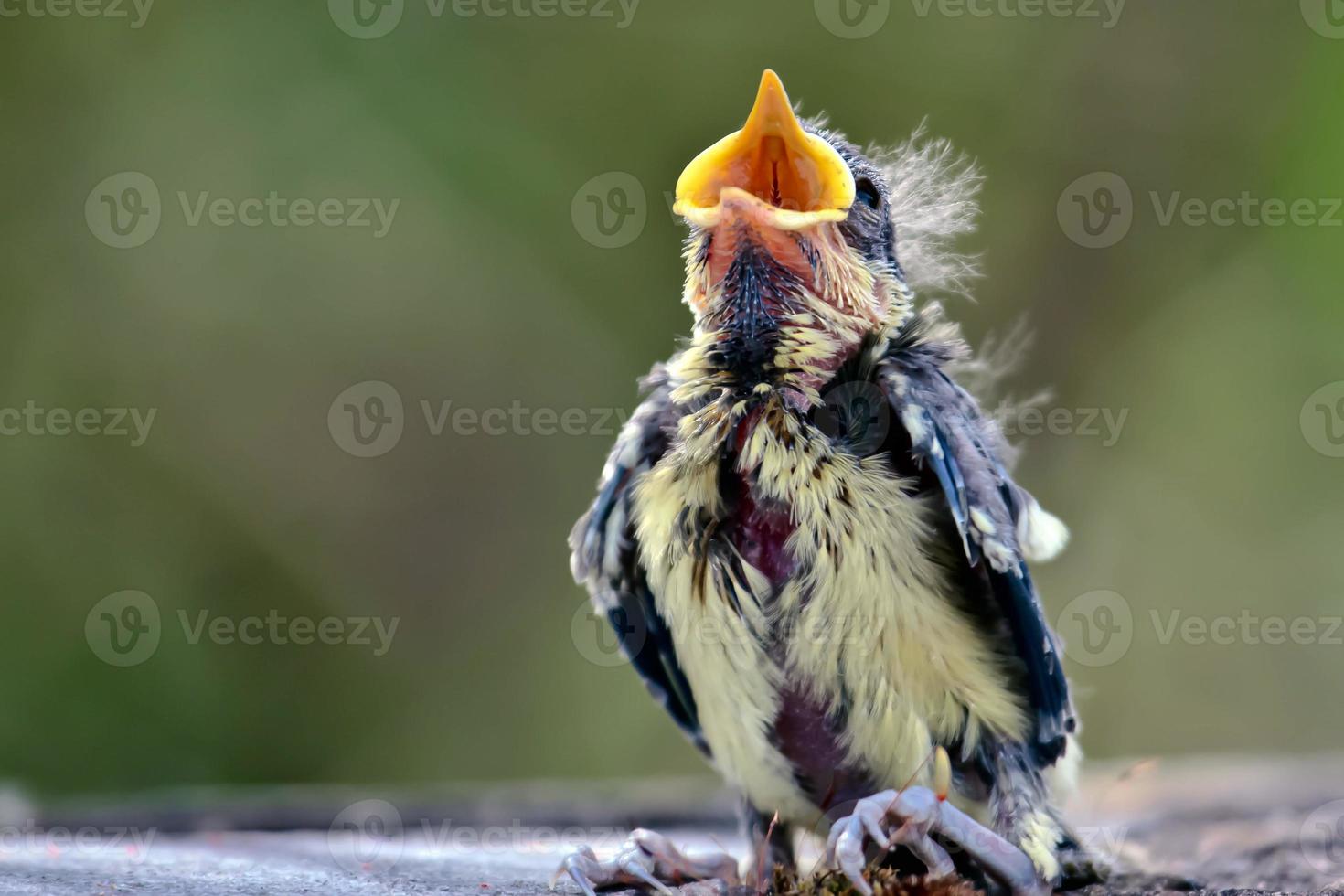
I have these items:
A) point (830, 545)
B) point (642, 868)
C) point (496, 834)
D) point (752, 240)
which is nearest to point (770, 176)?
point (752, 240)

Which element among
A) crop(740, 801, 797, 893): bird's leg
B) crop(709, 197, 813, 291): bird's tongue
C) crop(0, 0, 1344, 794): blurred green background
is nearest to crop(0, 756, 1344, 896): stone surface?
crop(740, 801, 797, 893): bird's leg

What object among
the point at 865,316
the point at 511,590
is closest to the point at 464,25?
the point at 511,590

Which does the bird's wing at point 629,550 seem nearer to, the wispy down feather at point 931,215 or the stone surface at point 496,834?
the stone surface at point 496,834

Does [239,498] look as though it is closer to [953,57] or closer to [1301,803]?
[953,57]

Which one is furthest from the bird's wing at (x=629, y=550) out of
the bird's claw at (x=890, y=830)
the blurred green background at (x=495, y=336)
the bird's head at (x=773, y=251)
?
the blurred green background at (x=495, y=336)

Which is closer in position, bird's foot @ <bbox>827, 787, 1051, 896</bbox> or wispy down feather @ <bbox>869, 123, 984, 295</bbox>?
bird's foot @ <bbox>827, 787, 1051, 896</bbox>

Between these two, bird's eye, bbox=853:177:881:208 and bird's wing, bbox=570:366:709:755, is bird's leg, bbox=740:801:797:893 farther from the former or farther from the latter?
bird's eye, bbox=853:177:881:208

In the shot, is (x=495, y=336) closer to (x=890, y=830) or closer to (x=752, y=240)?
(x=752, y=240)
